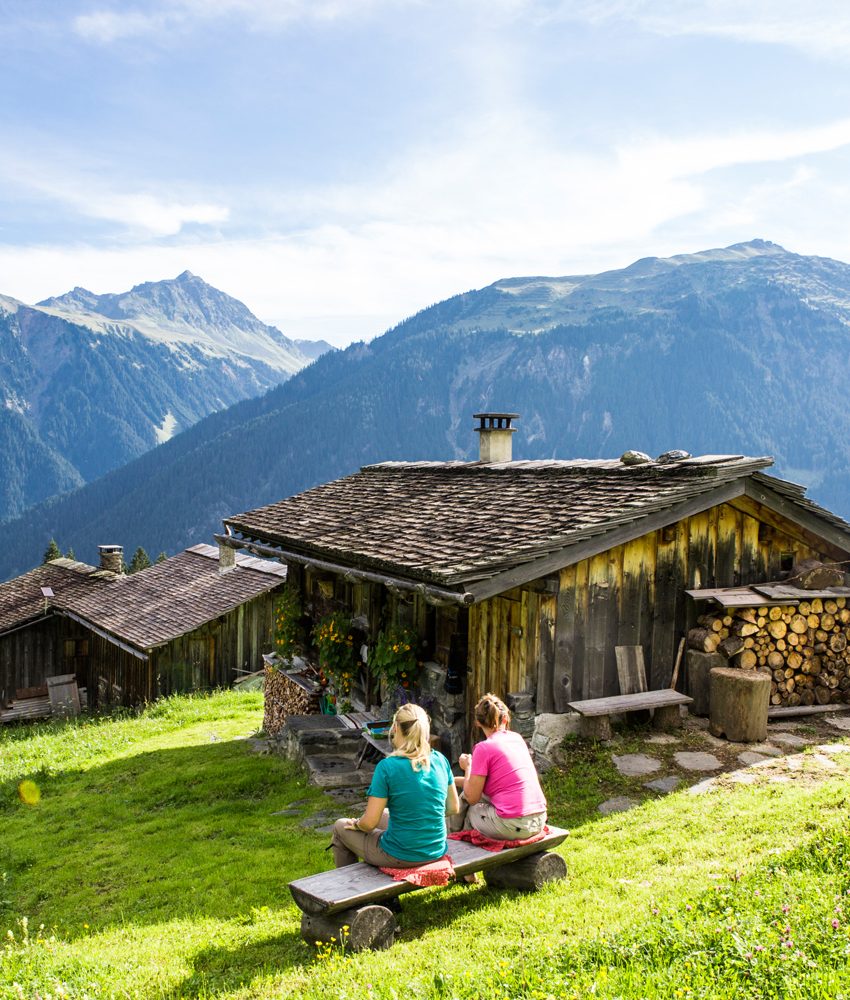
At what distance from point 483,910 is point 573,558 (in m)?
3.86

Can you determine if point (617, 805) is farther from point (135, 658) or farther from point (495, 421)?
point (135, 658)

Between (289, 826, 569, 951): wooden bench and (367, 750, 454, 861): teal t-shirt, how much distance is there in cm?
21

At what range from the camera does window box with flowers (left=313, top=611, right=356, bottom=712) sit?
40.7 ft

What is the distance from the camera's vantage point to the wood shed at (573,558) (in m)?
8.76

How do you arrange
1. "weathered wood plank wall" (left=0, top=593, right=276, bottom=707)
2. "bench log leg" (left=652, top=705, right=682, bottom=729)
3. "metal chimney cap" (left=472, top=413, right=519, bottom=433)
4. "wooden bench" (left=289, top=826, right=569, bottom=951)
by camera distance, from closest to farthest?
"wooden bench" (left=289, top=826, right=569, bottom=951)
"bench log leg" (left=652, top=705, right=682, bottom=729)
"metal chimney cap" (left=472, top=413, right=519, bottom=433)
"weathered wood plank wall" (left=0, top=593, right=276, bottom=707)

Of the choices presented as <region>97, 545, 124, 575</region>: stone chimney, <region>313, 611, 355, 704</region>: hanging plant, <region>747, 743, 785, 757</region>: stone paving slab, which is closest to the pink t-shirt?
<region>747, 743, 785, 757</region>: stone paving slab

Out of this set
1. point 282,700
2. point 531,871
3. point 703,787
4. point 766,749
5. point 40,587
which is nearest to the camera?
point 531,871

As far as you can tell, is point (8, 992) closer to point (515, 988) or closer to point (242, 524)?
point (515, 988)

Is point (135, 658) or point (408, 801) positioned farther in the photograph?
point (135, 658)

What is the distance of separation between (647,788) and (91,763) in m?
11.0

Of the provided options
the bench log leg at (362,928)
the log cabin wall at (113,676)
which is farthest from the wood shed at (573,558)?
the log cabin wall at (113,676)

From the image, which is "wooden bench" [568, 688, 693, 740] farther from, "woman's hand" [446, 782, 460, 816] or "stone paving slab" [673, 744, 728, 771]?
"woman's hand" [446, 782, 460, 816]

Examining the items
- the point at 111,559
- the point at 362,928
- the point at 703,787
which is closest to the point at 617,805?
the point at 703,787

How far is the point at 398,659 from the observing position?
10094 mm
